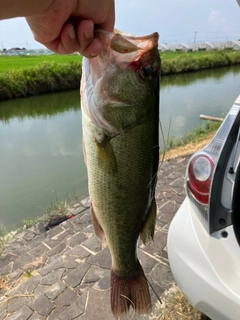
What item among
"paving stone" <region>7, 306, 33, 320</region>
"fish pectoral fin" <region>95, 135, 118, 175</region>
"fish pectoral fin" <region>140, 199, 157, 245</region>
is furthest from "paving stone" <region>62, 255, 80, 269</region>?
"fish pectoral fin" <region>95, 135, 118, 175</region>

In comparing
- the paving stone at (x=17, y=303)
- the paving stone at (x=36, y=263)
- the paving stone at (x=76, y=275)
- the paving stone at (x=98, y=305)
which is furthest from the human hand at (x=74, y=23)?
the paving stone at (x=36, y=263)

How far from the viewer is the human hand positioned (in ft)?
3.29

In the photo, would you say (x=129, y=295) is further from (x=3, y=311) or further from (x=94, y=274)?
(x=3, y=311)

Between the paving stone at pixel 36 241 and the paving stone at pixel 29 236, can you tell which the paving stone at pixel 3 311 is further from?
the paving stone at pixel 29 236

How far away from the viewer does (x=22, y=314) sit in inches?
105

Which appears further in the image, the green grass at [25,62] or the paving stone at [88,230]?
the green grass at [25,62]

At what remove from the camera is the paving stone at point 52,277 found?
3146 millimetres

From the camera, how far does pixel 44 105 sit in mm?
14859

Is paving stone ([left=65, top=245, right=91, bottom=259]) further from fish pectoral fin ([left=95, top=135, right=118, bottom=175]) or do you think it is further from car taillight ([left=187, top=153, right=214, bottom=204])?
fish pectoral fin ([left=95, top=135, right=118, bottom=175])

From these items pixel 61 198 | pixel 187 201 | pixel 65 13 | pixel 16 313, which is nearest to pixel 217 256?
pixel 187 201

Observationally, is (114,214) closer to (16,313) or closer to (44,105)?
(16,313)

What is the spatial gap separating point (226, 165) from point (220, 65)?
36.4m

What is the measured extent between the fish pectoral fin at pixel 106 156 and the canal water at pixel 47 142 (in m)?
4.63

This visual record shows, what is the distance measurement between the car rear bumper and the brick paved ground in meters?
0.62
